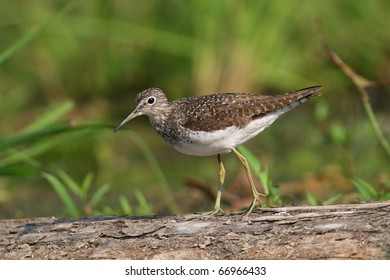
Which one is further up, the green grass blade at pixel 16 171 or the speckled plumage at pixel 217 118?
the green grass blade at pixel 16 171

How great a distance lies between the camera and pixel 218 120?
5.38 m

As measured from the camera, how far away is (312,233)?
4.77 meters

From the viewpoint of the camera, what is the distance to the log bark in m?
4.66

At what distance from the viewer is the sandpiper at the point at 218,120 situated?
17.4ft

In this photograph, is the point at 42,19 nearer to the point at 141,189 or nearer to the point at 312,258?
the point at 141,189

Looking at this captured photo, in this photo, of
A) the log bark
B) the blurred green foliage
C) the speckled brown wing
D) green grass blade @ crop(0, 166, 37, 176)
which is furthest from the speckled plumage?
the blurred green foliage

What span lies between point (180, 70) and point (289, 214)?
6077mm

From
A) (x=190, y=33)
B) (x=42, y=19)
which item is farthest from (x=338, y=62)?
(x=42, y=19)

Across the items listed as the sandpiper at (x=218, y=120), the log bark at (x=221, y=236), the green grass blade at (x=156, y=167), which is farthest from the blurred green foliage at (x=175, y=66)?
the log bark at (x=221, y=236)

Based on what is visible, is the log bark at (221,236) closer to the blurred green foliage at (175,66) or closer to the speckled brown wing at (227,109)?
the speckled brown wing at (227,109)

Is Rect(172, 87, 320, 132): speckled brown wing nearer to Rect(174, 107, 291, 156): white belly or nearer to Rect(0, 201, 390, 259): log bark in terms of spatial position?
Rect(174, 107, 291, 156): white belly

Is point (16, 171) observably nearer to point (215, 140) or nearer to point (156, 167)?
point (156, 167)

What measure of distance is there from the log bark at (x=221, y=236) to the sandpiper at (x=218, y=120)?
0.97 feet

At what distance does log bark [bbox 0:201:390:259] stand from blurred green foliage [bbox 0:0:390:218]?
384 cm
